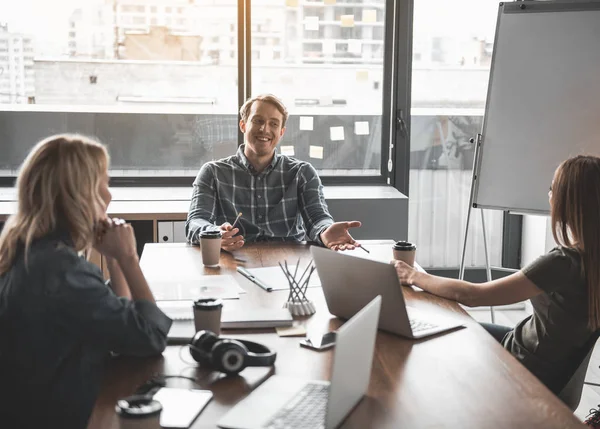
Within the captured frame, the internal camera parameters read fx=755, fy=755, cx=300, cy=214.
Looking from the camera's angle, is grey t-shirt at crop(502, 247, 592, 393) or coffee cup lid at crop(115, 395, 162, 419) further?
grey t-shirt at crop(502, 247, 592, 393)

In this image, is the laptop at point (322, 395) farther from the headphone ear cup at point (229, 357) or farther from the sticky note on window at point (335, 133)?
the sticky note on window at point (335, 133)

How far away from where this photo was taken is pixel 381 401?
1.37 meters

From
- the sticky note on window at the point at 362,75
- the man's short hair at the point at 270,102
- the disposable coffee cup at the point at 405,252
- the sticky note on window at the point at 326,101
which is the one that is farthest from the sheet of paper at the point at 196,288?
the sticky note on window at the point at 362,75

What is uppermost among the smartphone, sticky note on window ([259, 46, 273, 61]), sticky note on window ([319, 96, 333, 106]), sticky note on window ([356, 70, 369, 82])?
sticky note on window ([259, 46, 273, 61])

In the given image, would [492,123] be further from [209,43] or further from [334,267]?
[334,267]

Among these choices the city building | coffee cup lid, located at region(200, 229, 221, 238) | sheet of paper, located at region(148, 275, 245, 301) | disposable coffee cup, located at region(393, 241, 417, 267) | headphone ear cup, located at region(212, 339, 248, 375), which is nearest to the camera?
headphone ear cup, located at region(212, 339, 248, 375)

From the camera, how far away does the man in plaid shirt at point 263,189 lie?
10.3 ft

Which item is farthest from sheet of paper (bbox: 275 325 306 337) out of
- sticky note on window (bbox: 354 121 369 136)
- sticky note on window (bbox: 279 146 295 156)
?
sticky note on window (bbox: 354 121 369 136)

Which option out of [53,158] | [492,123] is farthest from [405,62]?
[53,158]

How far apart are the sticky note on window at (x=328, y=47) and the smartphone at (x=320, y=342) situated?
287 centimetres

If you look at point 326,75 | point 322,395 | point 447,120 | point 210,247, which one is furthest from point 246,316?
point 447,120

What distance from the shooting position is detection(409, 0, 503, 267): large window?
4.42 meters

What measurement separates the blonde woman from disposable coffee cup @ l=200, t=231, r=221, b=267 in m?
0.84

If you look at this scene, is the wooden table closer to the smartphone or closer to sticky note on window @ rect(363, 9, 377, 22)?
the smartphone
